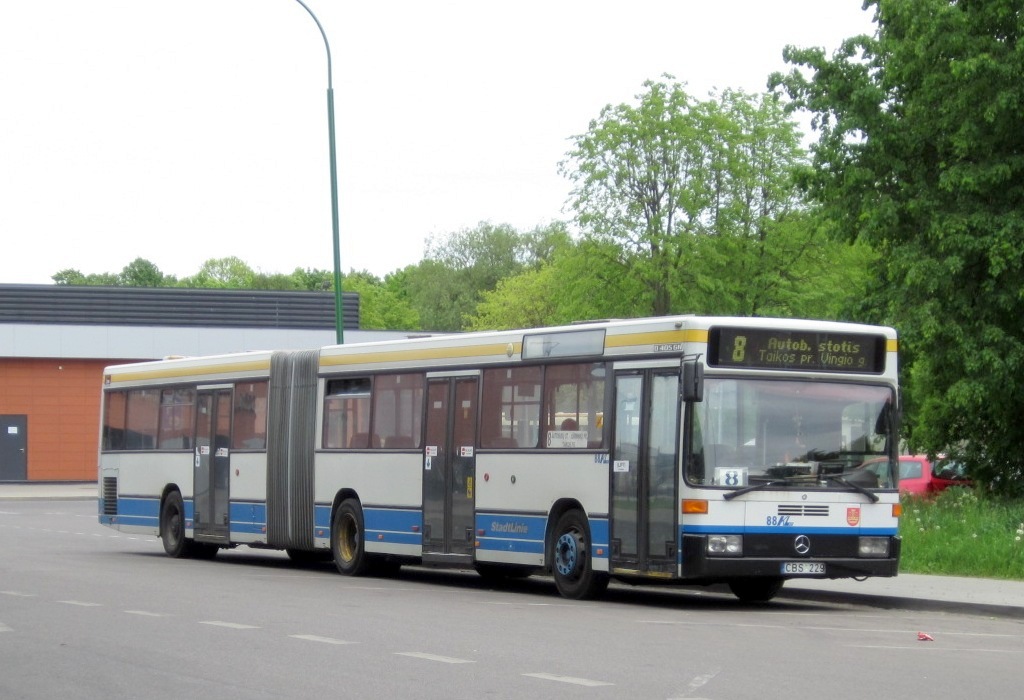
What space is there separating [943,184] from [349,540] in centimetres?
1265

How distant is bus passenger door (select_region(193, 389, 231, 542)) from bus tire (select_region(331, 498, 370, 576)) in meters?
3.18

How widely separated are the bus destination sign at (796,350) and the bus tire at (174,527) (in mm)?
12189

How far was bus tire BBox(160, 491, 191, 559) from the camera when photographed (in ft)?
84.8

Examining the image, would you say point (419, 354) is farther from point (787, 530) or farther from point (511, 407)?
point (787, 530)

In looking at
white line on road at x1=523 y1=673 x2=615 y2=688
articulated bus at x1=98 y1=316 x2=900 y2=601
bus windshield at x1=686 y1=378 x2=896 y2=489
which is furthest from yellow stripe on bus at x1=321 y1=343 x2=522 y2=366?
white line on road at x1=523 y1=673 x2=615 y2=688

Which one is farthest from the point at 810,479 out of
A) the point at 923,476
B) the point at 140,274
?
the point at 140,274

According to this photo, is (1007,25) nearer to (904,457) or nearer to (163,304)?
(904,457)

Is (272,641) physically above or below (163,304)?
below

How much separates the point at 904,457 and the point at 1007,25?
46.7 feet

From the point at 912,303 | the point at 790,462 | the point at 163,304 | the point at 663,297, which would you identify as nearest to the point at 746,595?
the point at 790,462

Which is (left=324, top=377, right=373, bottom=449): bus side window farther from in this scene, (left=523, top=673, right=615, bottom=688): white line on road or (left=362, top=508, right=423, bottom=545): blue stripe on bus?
(left=523, top=673, right=615, bottom=688): white line on road

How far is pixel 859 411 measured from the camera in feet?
54.1

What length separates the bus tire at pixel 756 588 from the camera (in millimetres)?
17297

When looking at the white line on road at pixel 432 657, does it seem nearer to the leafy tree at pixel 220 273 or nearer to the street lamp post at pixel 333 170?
the street lamp post at pixel 333 170
